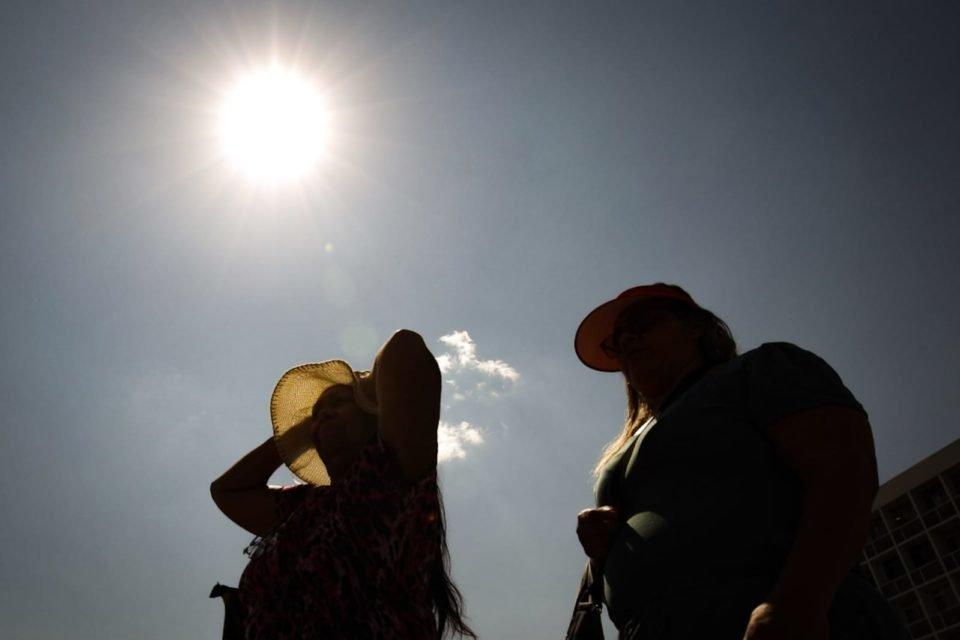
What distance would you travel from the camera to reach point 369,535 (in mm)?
2014

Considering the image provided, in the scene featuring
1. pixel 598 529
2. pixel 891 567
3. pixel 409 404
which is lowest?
pixel 891 567

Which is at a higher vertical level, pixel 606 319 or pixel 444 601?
pixel 606 319

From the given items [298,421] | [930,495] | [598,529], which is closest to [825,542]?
[598,529]

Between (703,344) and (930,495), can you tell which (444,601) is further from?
(930,495)

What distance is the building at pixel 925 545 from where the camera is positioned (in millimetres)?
27469

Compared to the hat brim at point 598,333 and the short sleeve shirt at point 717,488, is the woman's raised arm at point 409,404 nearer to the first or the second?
the short sleeve shirt at point 717,488

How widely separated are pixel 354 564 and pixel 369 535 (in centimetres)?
11

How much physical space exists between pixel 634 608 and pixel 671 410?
0.66 meters

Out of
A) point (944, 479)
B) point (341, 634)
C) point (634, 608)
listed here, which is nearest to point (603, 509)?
point (634, 608)

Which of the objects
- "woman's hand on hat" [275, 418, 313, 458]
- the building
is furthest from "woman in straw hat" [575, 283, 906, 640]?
the building

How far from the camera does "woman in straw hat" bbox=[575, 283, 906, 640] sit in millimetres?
1292

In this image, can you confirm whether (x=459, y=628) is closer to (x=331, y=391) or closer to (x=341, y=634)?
(x=341, y=634)

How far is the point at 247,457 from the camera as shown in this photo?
3318 millimetres

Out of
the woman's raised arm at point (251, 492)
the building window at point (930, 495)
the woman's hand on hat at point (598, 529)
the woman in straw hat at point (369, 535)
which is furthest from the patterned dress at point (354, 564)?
the building window at point (930, 495)
